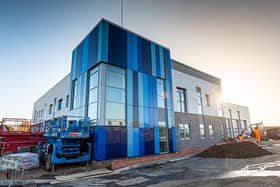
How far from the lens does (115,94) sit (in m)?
12.2

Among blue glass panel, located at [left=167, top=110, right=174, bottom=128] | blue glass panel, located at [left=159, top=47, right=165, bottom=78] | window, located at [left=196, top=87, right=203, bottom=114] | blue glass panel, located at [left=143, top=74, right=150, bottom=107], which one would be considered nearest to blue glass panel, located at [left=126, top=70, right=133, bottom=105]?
blue glass panel, located at [left=143, top=74, right=150, bottom=107]

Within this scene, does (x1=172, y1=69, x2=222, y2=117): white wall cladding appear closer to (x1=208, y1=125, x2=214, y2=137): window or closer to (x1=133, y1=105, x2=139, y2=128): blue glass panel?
(x1=208, y1=125, x2=214, y2=137): window

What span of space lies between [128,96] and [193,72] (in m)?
12.3

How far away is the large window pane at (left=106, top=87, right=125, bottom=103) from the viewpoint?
11.9 m

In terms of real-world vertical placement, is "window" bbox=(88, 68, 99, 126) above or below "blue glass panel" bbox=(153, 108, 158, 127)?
above

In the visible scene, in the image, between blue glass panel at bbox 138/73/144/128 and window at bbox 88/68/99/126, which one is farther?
blue glass panel at bbox 138/73/144/128

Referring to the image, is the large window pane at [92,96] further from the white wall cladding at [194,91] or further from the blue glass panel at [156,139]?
the white wall cladding at [194,91]

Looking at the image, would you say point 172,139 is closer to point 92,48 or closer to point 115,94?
point 115,94

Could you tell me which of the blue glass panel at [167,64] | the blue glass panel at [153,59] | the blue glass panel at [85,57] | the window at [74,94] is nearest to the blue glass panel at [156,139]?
the blue glass panel at [153,59]

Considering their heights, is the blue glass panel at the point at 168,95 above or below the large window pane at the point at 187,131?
above

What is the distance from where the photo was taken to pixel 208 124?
70.2 ft

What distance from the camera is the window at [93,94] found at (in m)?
11.7

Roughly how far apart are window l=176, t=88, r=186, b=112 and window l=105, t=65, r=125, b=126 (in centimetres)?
794

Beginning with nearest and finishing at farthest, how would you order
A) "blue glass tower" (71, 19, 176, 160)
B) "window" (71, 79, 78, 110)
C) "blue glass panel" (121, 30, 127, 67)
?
"blue glass tower" (71, 19, 176, 160) → "blue glass panel" (121, 30, 127, 67) → "window" (71, 79, 78, 110)
